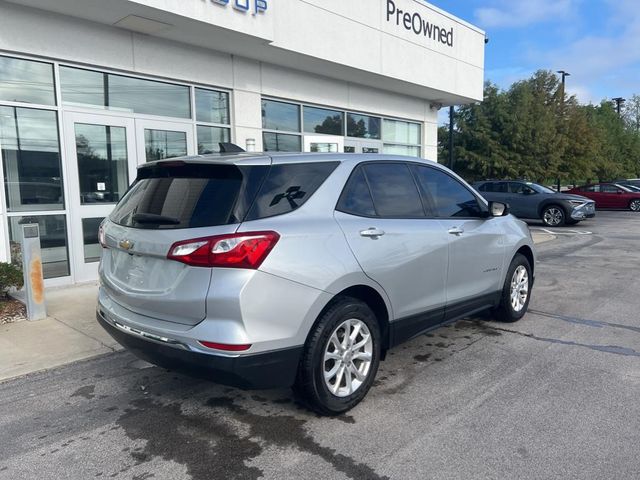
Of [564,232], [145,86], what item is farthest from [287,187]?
[564,232]

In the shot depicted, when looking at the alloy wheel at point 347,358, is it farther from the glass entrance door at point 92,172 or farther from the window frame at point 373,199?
the glass entrance door at point 92,172

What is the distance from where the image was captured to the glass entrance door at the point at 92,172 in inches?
301

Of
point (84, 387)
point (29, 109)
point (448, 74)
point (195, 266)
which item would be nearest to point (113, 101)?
point (29, 109)

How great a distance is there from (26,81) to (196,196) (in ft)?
18.3

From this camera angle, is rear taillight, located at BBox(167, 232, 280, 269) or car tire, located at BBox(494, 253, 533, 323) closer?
rear taillight, located at BBox(167, 232, 280, 269)

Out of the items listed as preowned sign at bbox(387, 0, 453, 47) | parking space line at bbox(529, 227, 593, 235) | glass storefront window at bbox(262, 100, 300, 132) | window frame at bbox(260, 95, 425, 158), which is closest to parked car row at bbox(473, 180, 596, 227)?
parking space line at bbox(529, 227, 593, 235)

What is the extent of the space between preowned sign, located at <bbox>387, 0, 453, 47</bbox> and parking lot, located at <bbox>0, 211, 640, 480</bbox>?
8987mm

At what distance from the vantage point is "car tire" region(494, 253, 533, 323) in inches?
212

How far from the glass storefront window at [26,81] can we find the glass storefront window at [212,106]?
2.49 metres

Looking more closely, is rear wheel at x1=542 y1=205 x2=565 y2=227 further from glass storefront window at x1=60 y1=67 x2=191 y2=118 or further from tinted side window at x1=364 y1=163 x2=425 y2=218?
tinted side window at x1=364 y1=163 x2=425 y2=218

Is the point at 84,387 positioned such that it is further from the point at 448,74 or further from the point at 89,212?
the point at 448,74

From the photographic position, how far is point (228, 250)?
2.92 meters

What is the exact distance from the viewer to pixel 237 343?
2893 mm

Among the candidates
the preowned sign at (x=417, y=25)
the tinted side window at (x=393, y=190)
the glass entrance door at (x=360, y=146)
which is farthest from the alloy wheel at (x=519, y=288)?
the preowned sign at (x=417, y=25)
